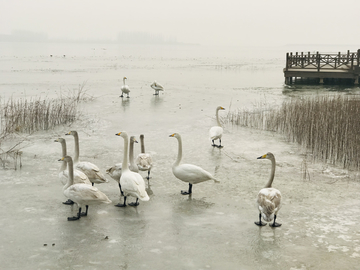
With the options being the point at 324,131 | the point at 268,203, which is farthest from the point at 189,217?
the point at 324,131

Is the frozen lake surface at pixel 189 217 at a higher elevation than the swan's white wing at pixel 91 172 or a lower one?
lower

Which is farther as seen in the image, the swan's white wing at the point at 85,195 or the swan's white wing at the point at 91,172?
the swan's white wing at the point at 91,172

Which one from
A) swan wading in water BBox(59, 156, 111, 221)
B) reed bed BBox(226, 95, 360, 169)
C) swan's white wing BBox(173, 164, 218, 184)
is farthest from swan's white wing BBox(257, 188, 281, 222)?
reed bed BBox(226, 95, 360, 169)

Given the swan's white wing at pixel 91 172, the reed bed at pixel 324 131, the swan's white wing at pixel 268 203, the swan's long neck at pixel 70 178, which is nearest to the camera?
the swan's white wing at pixel 268 203

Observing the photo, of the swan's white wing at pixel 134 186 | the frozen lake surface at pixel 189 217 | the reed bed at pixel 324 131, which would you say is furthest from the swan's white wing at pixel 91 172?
the reed bed at pixel 324 131

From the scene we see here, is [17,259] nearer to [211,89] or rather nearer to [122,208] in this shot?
[122,208]

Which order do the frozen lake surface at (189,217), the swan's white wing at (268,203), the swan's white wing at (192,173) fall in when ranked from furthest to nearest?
the swan's white wing at (192,173)
the swan's white wing at (268,203)
the frozen lake surface at (189,217)

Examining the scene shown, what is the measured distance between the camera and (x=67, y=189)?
7652 mm

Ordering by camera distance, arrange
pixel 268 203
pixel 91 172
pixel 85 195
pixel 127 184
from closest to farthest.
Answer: pixel 268 203, pixel 85 195, pixel 127 184, pixel 91 172

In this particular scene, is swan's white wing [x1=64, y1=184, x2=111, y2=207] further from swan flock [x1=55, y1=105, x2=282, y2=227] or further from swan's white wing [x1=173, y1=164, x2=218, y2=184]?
swan's white wing [x1=173, y1=164, x2=218, y2=184]

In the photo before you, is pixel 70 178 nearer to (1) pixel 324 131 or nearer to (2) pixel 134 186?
(2) pixel 134 186

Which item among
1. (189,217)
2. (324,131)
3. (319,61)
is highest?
(319,61)

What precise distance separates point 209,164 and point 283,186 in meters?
2.53

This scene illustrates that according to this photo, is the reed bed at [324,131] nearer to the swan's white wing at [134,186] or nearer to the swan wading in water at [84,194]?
the swan's white wing at [134,186]
